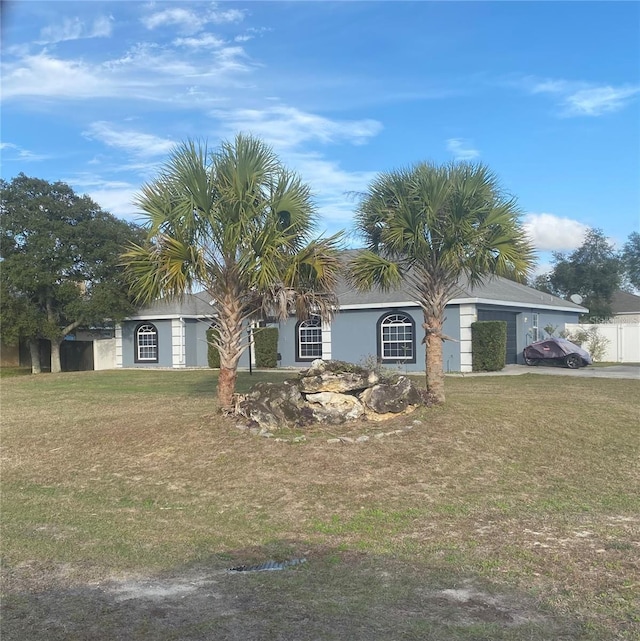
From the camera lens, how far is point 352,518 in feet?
23.4

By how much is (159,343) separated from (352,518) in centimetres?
2429

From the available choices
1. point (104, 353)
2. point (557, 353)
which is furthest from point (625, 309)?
point (104, 353)

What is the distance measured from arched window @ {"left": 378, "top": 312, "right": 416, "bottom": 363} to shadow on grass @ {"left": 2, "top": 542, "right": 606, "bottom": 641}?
1873 centimetres

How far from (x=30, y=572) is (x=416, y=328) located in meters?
19.4

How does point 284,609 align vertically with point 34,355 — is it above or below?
below

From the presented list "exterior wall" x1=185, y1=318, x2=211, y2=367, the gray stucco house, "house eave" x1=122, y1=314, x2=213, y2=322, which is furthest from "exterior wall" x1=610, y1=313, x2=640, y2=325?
"house eave" x1=122, y1=314, x2=213, y2=322

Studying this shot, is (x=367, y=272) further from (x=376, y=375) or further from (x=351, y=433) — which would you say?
(x=351, y=433)

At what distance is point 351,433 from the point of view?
10203mm

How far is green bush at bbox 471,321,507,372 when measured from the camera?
22.3m

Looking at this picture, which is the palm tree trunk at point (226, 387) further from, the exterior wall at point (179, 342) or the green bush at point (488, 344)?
the exterior wall at point (179, 342)

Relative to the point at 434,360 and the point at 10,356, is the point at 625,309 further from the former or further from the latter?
the point at 10,356

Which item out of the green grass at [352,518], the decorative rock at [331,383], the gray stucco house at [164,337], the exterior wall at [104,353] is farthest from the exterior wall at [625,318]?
the decorative rock at [331,383]

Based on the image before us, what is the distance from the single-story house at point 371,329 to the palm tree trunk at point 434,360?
346 inches

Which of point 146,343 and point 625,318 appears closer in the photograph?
point 146,343
